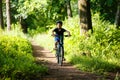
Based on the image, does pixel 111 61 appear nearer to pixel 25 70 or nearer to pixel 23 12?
pixel 25 70

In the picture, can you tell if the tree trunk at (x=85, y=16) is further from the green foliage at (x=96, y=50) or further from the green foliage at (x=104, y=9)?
the green foliage at (x=104, y=9)

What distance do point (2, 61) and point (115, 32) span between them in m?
8.54

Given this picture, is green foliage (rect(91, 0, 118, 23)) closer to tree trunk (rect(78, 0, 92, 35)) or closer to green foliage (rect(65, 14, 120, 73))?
green foliage (rect(65, 14, 120, 73))

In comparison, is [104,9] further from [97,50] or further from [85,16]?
[97,50]

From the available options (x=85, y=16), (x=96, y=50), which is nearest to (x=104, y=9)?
(x=85, y=16)

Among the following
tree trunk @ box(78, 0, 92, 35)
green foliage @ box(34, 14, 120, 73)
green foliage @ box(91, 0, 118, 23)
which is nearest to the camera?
green foliage @ box(34, 14, 120, 73)

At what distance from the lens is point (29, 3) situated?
126ft

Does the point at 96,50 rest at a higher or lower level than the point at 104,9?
lower

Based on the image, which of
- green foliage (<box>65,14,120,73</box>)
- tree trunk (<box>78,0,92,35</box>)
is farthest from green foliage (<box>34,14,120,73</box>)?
tree trunk (<box>78,0,92,35</box>)

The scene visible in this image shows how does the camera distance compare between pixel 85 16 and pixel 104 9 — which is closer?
pixel 85 16

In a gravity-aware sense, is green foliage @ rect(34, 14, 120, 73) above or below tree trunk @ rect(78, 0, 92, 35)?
below

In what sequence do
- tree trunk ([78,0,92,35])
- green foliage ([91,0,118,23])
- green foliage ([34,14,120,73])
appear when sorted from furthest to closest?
1. green foliage ([91,0,118,23])
2. tree trunk ([78,0,92,35])
3. green foliage ([34,14,120,73])

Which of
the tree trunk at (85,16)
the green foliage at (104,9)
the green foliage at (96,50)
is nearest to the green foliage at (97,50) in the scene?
the green foliage at (96,50)

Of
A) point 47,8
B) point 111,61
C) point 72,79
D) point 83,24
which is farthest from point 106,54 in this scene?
point 47,8
